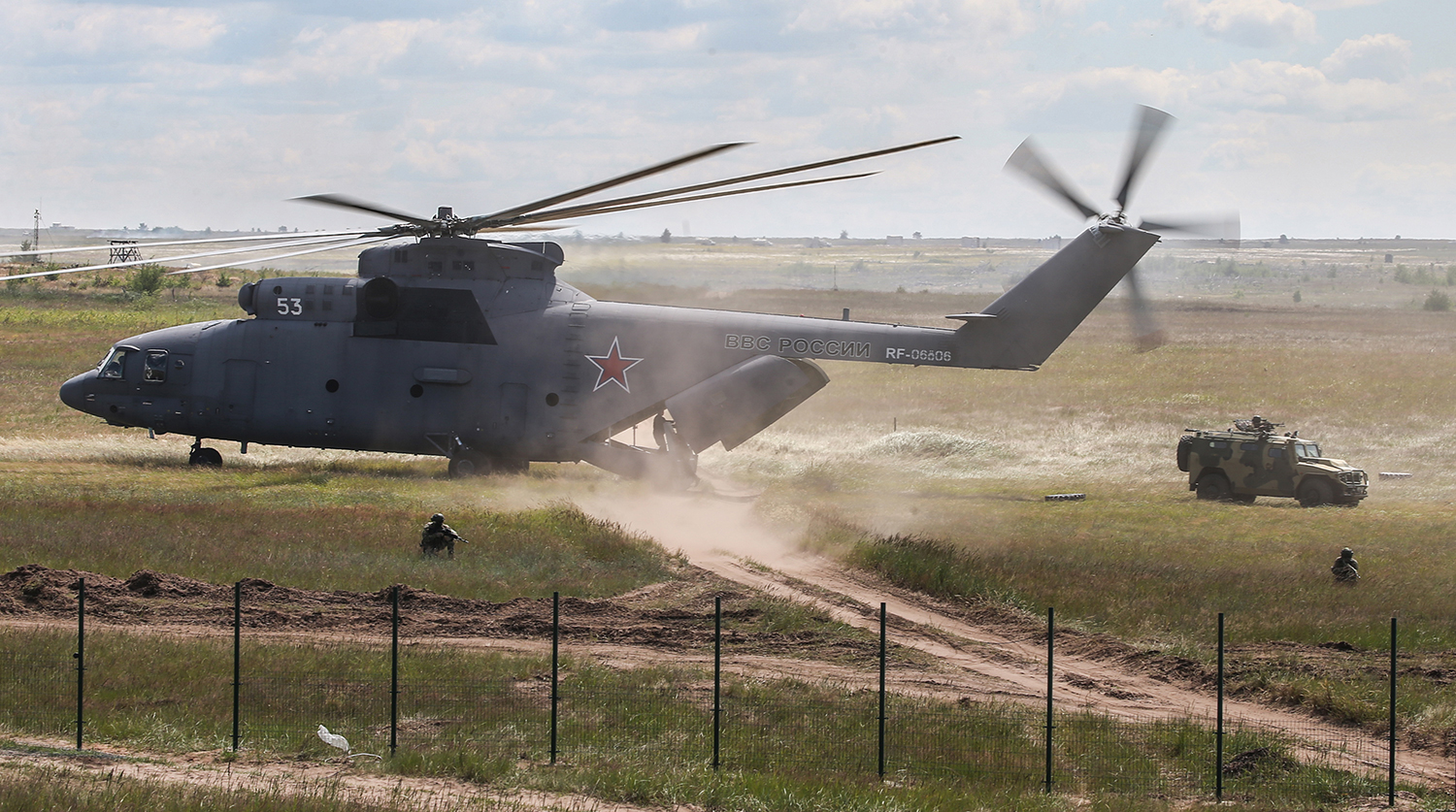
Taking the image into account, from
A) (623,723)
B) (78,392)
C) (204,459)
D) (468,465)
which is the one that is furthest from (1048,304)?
(78,392)

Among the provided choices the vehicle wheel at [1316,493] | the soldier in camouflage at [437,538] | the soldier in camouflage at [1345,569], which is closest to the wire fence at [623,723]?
the soldier in camouflage at [437,538]

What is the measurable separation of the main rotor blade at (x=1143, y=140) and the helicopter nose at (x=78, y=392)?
24604 mm

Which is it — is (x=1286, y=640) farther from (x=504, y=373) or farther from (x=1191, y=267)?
(x=1191, y=267)

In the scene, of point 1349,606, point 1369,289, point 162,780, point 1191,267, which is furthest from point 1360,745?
point 1191,267

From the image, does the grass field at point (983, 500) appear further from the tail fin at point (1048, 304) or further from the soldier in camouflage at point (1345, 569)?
the tail fin at point (1048, 304)

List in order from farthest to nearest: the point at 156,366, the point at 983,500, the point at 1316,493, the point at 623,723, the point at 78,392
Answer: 1. the point at 983,500
2. the point at 1316,493
3. the point at 78,392
4. the point at 156,366
5. the point at 623,723

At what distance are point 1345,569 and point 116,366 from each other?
89.4 ft

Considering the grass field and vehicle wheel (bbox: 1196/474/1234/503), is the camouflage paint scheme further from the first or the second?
the grass field

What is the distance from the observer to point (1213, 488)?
32.5 meters

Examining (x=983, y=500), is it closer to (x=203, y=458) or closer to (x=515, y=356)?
(x=515, y=356)

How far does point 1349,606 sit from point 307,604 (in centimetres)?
1692

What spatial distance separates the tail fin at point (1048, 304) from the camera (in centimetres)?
2698

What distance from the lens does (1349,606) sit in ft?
68.2

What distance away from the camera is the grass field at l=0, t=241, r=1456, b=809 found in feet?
68.0
